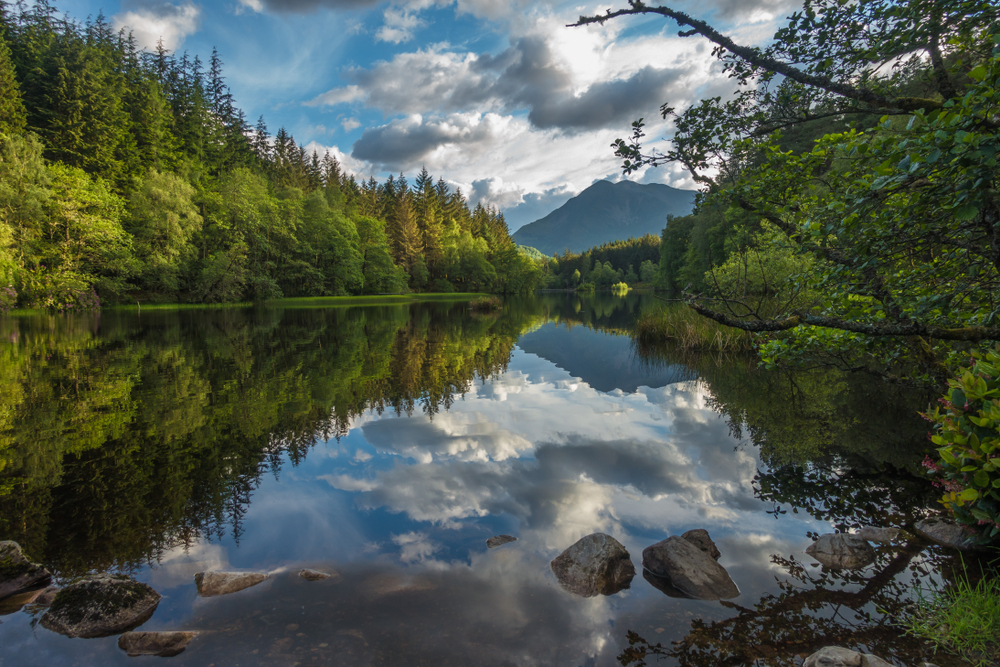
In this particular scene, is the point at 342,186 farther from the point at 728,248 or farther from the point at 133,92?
the point at 728,248

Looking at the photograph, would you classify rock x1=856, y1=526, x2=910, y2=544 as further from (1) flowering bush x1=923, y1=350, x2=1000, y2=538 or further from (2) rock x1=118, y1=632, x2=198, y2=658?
(2) rock x1=118, y1=632, x2=198, y2=658

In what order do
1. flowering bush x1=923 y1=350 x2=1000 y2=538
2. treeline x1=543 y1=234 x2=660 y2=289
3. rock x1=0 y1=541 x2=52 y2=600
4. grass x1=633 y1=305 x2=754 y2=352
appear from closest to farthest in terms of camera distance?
flowering bush x1=923 y1=350 x2=1000 y2=538
rock x1=0 y1=541 x2=52 y2=600
grass x1=633 y1=305 x2=754 y2=352
treeline x1=543 y1=234 x2=660 y2=289

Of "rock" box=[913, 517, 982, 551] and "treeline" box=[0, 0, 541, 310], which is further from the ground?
"treeline" box=[0, 0, 541, 310]

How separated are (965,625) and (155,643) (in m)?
5.93

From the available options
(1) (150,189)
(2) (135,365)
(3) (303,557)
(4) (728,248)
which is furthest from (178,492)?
(1) (150,189)

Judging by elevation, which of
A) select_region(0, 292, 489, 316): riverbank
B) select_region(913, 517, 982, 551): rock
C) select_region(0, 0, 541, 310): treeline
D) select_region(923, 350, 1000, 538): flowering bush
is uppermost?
select_region(0, 0, 541, 310): treeline

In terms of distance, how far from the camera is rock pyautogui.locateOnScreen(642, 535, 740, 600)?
402 centimetres

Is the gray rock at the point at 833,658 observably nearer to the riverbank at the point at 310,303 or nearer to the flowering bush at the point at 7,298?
the flowering bush at the point at 7,298

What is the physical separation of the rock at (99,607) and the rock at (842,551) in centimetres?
639

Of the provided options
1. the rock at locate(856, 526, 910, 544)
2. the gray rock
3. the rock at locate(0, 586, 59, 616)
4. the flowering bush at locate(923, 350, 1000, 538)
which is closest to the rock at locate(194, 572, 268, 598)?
the rock at locate(0, 586, 59, 616)

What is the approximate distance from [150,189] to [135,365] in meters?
34.5

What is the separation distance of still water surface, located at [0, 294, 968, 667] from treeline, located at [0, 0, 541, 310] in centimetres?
2550

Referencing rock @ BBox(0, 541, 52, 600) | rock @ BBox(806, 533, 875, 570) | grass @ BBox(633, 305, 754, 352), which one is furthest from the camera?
grass @ BBox(633, 305, 754, 352)

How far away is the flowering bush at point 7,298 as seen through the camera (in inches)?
1027
